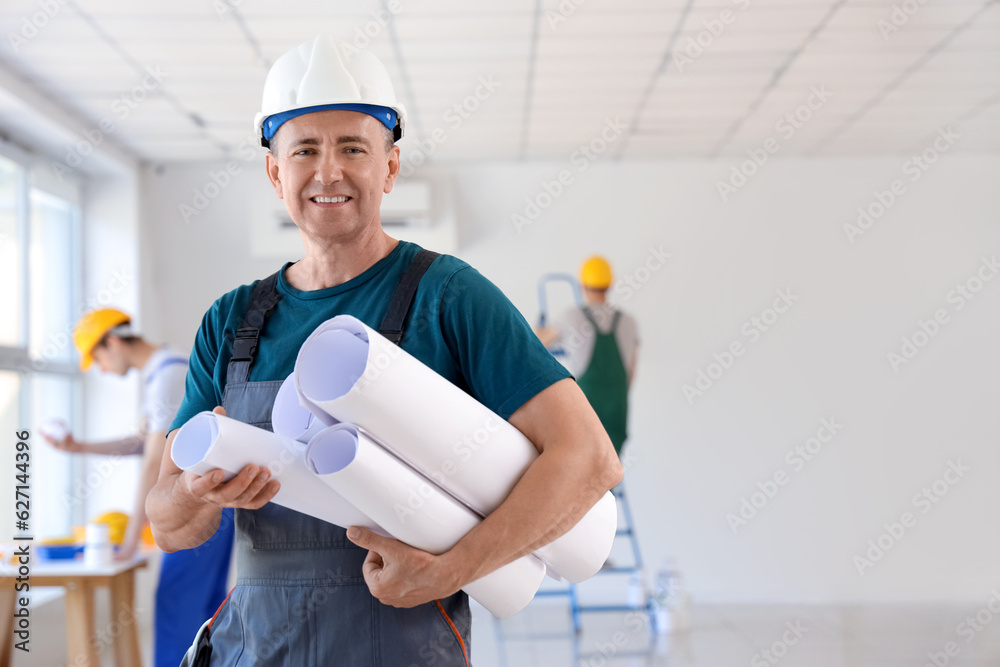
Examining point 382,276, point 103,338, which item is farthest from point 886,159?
point 382,276

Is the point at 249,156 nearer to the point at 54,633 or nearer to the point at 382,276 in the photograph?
the point at 54,633

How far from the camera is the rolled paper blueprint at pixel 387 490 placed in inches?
32.6

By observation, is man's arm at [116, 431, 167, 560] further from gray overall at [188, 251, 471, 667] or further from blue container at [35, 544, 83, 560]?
gray overall at [188, 251, 471, 667]

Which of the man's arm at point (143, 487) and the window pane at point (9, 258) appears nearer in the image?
the man's arm at point (143, 487)

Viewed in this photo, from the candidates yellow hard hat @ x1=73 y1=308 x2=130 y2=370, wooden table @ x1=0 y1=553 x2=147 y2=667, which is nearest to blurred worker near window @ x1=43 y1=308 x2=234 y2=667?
wooden table @ x1=0 y1=553 x2=147 y2=667

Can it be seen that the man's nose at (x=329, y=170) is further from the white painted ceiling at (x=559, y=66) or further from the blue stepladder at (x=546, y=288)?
the blue stepladder at (x=546, y=288)

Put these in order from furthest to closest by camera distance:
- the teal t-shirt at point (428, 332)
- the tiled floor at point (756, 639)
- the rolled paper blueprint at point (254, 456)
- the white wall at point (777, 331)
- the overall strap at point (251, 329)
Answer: the white wall at point (777, 331)
the tiled floor at point (756, 639)
the overall strap at point (251, 329)
the teal t-shirt at point (428, 332)
the rolled paper blueprint at point (254, 456)

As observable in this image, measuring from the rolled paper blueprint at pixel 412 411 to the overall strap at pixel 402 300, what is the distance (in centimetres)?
15

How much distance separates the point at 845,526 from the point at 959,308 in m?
1.68

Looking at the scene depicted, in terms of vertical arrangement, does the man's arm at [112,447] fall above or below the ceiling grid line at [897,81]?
below

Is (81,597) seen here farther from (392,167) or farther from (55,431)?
(392,167)

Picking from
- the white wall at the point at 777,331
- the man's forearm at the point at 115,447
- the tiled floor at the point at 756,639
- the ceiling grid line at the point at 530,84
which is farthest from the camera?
the white wall at the point at 777,331

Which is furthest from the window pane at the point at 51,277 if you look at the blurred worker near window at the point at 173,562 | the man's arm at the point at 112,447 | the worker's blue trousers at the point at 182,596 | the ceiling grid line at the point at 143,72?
the worker's blue trousers at the point at 182,596

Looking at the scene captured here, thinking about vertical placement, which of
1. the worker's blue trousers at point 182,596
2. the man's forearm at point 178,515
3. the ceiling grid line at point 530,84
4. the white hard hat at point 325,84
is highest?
the ceiling grid line at point 530,84
